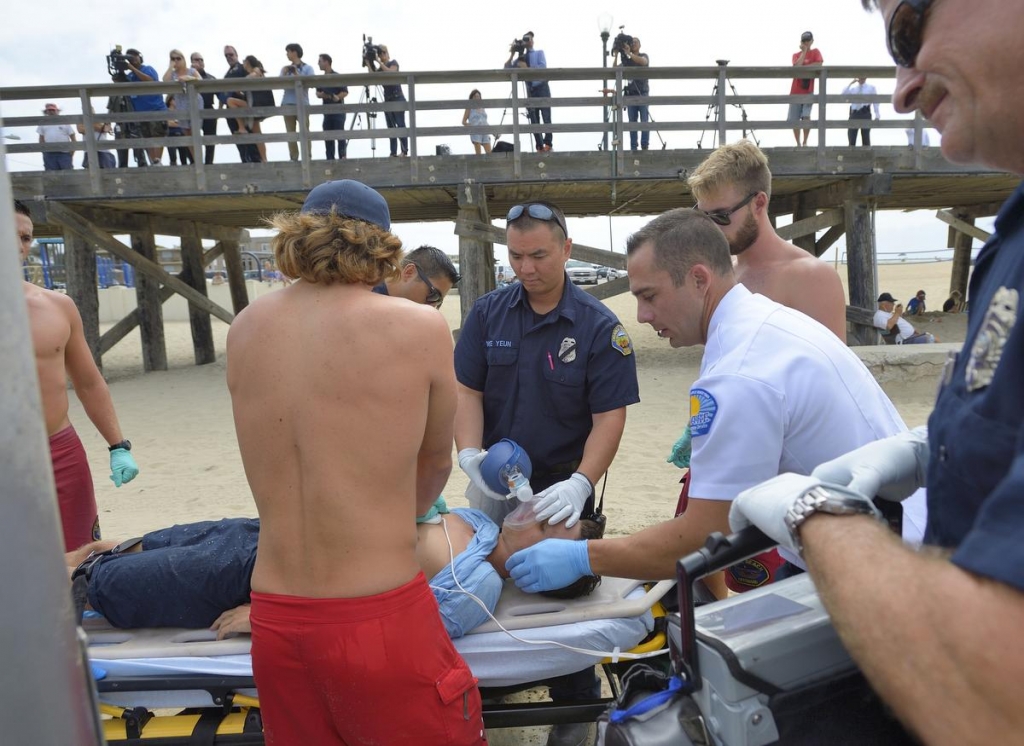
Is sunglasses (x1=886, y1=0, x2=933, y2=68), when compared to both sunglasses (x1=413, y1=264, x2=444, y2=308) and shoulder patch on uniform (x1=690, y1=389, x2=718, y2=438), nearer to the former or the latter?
shoulder patch on uniform (x1=690, y1=389, x2=718, y2=438)

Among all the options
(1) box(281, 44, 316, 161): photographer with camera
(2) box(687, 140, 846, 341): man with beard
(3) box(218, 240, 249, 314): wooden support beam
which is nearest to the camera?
(2) box(687, 140, 846, 341): man with beard

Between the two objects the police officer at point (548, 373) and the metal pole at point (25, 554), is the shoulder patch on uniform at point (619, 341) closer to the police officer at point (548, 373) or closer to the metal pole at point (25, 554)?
the police officer at point (548, 373)

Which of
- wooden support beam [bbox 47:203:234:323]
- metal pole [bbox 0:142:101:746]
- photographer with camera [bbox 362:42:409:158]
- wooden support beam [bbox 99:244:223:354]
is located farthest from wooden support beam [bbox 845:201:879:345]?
wooden support beam [bbox 99:244:223:354]

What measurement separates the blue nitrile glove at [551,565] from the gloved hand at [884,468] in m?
1.07

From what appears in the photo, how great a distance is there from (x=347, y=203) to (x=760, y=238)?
204 cm

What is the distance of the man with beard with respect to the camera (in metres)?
2.88

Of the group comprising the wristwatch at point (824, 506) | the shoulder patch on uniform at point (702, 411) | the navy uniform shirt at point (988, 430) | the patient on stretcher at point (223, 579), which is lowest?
the patient on stretcher at point (223, 579)

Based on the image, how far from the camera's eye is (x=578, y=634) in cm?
214

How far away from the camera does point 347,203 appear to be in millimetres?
1730

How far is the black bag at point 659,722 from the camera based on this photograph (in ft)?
3.05

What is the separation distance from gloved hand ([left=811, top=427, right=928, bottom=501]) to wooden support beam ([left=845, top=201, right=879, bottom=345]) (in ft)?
30.3

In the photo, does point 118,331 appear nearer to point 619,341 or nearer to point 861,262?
point 619,341

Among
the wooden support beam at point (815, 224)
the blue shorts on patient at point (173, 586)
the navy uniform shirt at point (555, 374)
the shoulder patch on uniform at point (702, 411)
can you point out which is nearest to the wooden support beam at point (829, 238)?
the wooden support beam at point (815, 224)

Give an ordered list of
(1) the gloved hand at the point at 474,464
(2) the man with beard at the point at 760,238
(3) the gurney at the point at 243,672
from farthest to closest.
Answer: (2) the man with beard at the point at 760,238, (1) the gloved hand at the point at 474,464, (3) the gurney at the point at 243,672
